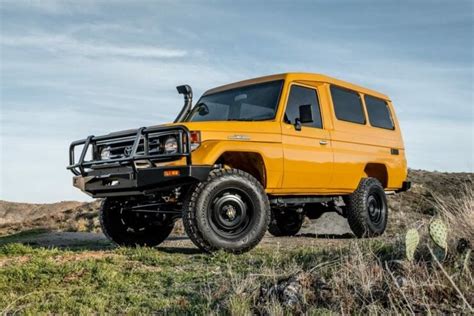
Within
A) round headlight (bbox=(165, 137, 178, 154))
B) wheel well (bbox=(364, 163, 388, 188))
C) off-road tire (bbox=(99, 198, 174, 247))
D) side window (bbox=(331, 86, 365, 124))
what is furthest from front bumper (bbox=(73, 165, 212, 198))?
wheel well (bbox=(364, 163, 388, 188))

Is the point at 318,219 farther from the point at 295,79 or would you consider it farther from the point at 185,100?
the point at 295,79

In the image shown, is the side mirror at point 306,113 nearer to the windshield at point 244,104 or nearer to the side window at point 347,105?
the windshield at point 244,104

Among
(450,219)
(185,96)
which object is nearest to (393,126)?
(185,96)

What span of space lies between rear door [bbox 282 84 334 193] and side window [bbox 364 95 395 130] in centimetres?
196

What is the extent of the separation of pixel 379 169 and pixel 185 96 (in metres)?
3.90

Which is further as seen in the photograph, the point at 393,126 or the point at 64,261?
the point at 393,126

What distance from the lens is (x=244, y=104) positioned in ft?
27.2

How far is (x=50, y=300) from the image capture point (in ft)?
16.8

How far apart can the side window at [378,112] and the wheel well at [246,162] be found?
3.39m

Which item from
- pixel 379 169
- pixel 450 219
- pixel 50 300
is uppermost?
pixel 379 169

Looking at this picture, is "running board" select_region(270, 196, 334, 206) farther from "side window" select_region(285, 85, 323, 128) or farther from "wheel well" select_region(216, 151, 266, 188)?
"side window" select_region(285, 85, 323, 128)

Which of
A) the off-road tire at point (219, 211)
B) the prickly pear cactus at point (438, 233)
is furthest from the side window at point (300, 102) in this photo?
the prickly pear cactus at point (438, 233)

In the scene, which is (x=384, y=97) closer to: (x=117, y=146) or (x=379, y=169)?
(x=379, y=169)

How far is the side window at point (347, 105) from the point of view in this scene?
9.36m
